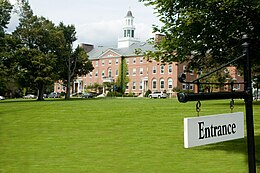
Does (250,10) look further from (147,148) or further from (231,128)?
(231,128)

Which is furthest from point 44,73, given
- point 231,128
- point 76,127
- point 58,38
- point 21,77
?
point 231,128

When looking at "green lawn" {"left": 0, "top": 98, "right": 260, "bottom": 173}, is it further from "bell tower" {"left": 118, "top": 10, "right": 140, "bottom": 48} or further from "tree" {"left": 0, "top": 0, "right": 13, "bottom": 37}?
"bell tower" {"left": 118, "top": 10, "right": 140, "bottom": 48}

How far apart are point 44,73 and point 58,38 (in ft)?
25.7

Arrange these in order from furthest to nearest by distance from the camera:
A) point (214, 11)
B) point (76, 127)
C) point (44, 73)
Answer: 1. point (44, 73)
2. point (76, 127)
3. point (214, 11)

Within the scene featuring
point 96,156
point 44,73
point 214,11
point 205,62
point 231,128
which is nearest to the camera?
point 231,128

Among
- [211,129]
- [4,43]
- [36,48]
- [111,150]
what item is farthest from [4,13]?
[211,129]

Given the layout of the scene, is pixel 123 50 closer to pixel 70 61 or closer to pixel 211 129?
pixel 70 61

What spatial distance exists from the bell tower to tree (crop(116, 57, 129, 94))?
Answer: 10.5 metres

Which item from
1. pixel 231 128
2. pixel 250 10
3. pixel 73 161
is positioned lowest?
pixel 73 161

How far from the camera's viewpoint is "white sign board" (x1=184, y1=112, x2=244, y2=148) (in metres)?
3.64

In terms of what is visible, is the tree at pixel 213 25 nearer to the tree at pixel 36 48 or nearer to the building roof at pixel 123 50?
the tree at pixel 36 48

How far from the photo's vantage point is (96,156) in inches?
411

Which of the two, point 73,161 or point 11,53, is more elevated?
point 11,53

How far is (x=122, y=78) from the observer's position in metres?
92.9
